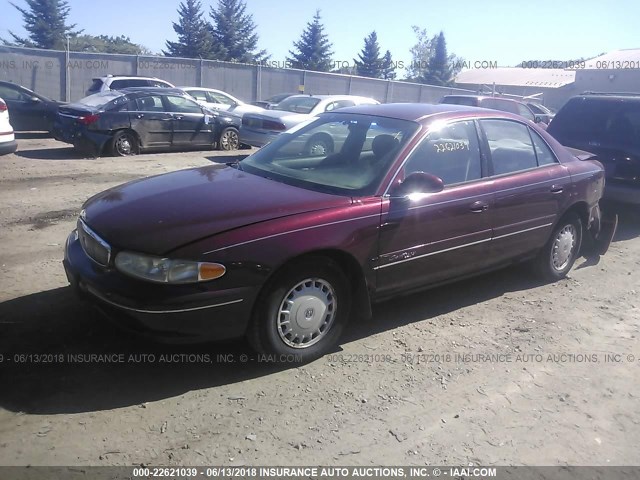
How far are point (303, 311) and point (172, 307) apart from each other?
873 millimetres

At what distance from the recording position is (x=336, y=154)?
15.1 ft

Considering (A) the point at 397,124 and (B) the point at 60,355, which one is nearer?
(B) the point at 60,355

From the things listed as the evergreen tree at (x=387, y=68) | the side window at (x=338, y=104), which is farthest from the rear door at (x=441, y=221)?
the evergreen tree at (x=387, y=68)

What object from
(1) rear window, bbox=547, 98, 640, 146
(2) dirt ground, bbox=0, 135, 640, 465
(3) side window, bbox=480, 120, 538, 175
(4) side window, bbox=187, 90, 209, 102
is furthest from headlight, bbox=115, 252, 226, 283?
(4) side window, bbox=187, 90, 209, 102

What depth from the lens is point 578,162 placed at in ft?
18.7

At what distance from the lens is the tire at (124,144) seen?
11.4 metres

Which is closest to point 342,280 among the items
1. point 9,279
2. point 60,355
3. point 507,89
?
point 60,355

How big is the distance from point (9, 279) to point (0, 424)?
7.15 feet

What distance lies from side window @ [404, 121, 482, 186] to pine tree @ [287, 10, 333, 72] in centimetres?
5015

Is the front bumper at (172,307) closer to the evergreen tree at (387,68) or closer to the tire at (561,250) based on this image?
the tire at (561,250)

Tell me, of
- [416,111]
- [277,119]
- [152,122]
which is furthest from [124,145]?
[416,111]

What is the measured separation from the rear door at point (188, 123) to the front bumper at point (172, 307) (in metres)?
9.51

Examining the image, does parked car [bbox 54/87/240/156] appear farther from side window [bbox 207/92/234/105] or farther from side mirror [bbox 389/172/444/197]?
side mirror [bbox 389/172/444/197]

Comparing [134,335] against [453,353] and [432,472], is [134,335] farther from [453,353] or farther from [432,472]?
[453,353]
